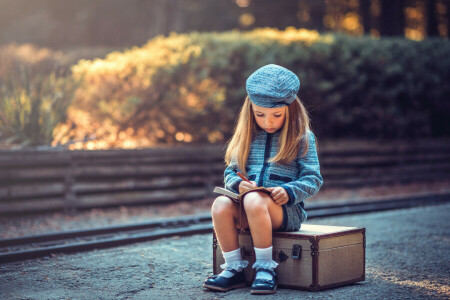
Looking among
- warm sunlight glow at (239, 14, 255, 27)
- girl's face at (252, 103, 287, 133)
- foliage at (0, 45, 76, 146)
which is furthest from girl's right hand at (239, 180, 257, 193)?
warm sunlight glow at (239, 14, 255, 27)

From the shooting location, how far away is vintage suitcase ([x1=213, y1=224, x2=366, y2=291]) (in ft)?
12.4

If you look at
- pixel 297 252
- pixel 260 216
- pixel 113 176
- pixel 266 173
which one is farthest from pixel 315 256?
pixel 113 176

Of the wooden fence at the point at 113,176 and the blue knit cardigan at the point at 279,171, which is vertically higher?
the blue knit cardigan at the point at 279,171

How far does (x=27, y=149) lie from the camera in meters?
7.71

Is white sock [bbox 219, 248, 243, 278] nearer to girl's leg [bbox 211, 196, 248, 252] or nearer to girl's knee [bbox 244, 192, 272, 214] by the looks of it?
girl's leg [bbox 211, 196, 248, 252]

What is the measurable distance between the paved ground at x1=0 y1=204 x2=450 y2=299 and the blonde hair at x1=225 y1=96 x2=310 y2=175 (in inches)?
36.1

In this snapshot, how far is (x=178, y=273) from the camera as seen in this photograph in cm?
448

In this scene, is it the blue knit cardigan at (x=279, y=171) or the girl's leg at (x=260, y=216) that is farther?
the blue knit cardigan at (x=279, y=171)

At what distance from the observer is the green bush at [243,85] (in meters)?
9.62

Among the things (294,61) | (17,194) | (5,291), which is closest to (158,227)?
(17,194)

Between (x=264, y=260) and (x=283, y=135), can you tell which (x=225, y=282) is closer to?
(x=264, y=260)

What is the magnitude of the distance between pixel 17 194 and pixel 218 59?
13.7 feet

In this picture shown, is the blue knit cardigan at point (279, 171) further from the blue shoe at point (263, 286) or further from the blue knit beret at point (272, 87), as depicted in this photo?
the blue shoe at point (263, 286)

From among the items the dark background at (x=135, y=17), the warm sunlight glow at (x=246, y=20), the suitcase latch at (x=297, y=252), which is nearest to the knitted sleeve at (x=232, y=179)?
the suitcase latch at (x=297, y=252)
